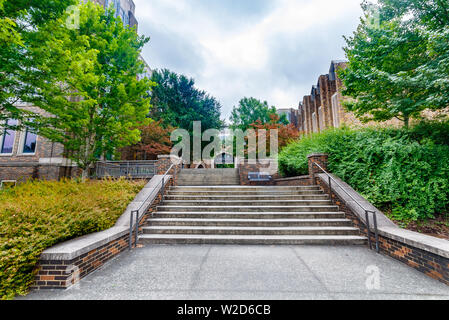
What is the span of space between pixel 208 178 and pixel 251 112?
2571cm

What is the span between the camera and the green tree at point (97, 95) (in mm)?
8148

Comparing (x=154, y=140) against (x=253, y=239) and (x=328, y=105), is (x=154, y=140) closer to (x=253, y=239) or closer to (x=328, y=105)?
(x=253, y=239)

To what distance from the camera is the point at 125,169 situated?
37.0 feet

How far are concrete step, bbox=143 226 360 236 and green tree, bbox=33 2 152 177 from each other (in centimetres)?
654

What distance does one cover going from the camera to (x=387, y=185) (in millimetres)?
5250

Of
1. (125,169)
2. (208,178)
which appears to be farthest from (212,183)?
(125,169)

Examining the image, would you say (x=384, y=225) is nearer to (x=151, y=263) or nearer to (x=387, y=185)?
(x=387, y=185)

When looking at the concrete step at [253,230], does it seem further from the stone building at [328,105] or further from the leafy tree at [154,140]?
the leafy tree at [154,140]

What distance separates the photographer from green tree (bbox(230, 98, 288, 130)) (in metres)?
34.1

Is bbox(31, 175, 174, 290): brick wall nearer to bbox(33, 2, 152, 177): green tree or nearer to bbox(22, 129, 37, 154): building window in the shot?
bbox(33, 2, 152, 177): green tree

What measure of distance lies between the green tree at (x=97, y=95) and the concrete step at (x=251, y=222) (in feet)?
20.4

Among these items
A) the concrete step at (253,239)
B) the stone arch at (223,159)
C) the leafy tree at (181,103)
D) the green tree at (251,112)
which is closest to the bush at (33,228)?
the concrete step at (253,239)

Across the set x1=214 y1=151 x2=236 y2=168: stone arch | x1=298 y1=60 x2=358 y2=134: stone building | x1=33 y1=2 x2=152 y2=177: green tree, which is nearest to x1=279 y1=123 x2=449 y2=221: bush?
x1=298 y1=60 x2=358 y2=134: stone building

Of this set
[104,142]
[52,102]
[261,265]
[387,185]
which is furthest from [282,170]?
[52,102]
